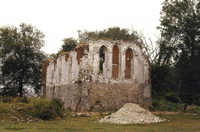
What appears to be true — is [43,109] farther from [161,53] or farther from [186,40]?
[161,53]

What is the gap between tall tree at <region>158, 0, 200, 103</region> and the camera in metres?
23.6

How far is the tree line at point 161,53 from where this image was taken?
79.0 ft

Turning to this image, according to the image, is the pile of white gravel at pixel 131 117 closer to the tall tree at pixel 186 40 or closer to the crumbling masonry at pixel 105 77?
the crumbling masonry at pixel 105 77

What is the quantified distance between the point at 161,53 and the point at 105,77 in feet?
34.2

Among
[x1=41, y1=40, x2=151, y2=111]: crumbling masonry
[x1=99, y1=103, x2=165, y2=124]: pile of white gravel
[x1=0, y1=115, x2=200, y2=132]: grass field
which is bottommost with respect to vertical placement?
[x1=0, y1=115, x2=200, y2=132]: grass field

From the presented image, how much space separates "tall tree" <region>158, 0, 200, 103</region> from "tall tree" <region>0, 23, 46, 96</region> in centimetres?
1758

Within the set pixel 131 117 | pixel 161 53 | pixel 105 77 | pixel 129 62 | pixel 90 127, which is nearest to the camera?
pixel 90 127

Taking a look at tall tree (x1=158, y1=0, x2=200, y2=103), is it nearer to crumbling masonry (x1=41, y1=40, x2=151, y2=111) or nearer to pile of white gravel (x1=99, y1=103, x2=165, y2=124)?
crumbling masonry (x1=41, y1=40, x2=151, y2=111)

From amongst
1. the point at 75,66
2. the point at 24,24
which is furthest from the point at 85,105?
the point at 24,24

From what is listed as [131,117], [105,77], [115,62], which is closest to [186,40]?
[115,62]

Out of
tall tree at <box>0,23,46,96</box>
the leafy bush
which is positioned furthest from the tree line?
the leafy bush

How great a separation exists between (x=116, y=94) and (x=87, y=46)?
4.55m

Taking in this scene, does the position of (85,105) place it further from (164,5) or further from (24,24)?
(24,24)

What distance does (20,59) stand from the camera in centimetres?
3525
